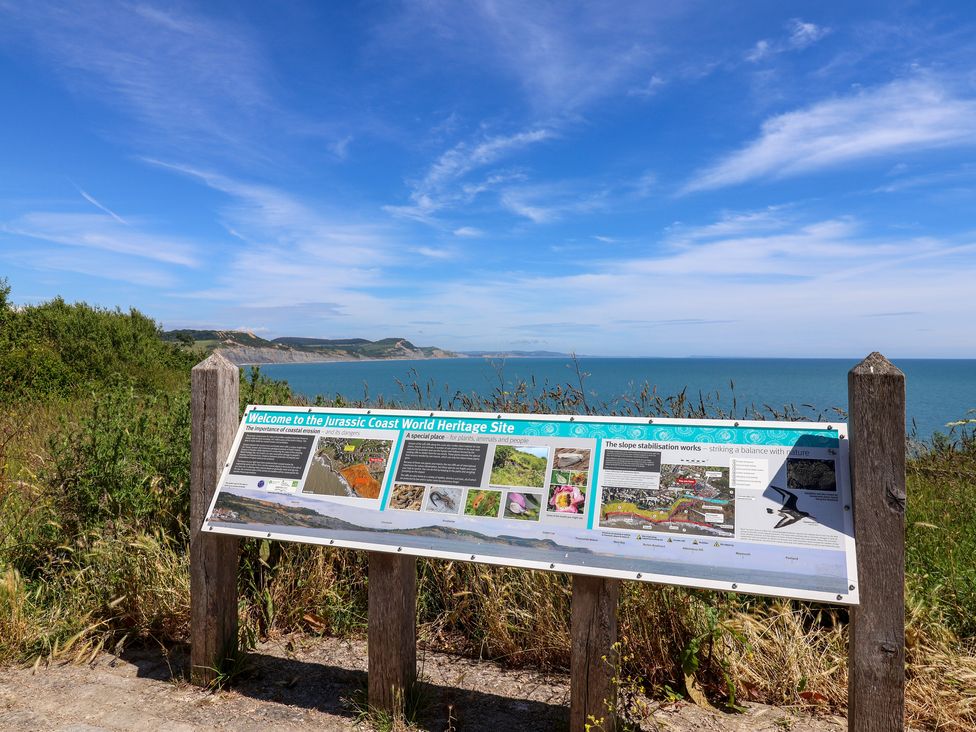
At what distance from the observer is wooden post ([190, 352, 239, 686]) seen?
3.42 metres

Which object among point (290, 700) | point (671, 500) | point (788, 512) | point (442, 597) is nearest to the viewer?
point (788, 512)

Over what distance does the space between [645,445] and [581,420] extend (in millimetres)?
312

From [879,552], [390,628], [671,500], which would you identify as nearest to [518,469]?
[671,500]

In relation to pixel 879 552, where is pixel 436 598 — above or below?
below

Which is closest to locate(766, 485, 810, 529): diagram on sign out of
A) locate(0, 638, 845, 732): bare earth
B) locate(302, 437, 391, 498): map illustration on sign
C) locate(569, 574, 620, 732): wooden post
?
locate(569, 574, 620, 732): wooden post

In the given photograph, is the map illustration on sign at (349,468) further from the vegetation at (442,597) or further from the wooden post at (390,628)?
the vegetation at (442,597)

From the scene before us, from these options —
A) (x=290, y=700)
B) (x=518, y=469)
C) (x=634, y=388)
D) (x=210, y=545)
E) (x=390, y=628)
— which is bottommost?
(x=290, y=700)

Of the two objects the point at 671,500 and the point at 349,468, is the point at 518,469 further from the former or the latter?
the point at 349,468

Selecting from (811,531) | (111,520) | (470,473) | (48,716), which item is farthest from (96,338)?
(811,531)

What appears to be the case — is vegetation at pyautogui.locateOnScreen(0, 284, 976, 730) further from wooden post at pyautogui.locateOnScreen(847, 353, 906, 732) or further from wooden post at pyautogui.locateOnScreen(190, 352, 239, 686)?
wooden post at pyautogui.locateOnScreen(847, 353, 906, 732)

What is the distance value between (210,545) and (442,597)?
1484 millimetres

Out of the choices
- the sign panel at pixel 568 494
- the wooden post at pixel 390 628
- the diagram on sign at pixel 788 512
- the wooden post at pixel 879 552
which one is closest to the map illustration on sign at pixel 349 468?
the sign panel at pixel 568 494

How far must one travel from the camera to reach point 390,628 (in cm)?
305

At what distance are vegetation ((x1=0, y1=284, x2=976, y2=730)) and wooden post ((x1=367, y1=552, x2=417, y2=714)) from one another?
759mm
